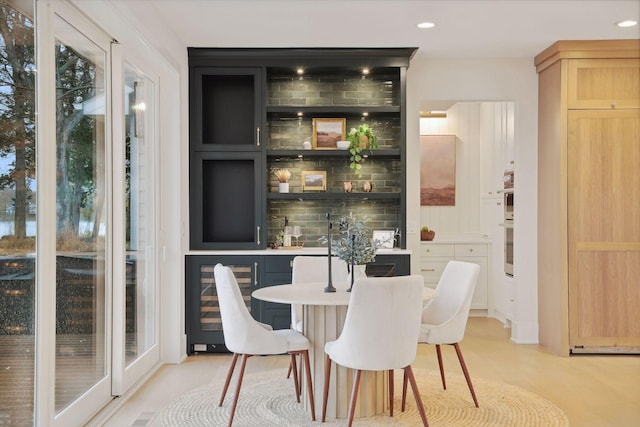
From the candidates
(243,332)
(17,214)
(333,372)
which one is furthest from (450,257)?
(17,214)

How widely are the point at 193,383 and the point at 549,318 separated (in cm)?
311

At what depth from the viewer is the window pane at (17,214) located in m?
2.38

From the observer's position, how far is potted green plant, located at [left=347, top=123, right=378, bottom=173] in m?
5.23

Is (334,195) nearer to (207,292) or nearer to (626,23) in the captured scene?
(207,292)

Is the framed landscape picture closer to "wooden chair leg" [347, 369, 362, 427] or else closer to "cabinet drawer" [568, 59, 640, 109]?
"cabinet drawer" [568, 59, 640, 109]

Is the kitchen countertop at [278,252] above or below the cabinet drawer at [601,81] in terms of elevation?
below

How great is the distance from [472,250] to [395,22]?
3.26 metres

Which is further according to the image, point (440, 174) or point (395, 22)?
point (440, 174)

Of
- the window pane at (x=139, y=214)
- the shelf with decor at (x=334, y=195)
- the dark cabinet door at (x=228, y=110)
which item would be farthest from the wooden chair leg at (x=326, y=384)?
the dark cabinet door at (x=228, y=110)

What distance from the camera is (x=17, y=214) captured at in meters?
2.50

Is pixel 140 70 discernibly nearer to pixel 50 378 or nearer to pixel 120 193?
pixel 120 193

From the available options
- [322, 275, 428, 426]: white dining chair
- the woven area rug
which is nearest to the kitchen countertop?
the woven area rug

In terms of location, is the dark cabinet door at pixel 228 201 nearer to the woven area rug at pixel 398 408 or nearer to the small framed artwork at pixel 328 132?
the small framed artwork at pixel 328 132

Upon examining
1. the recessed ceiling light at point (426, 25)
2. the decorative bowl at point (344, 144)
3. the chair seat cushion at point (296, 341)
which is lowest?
the chair seat cushion at point (296, 341)
